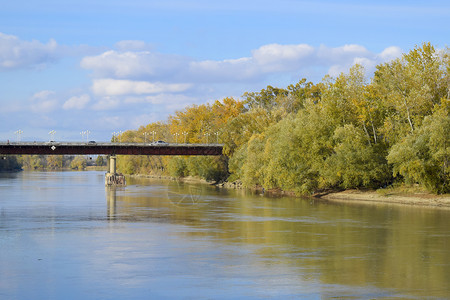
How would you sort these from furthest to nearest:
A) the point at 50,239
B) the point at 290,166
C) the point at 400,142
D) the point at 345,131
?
the point at 290,166
the point at 345,131
the point at 400,142
the point at 50,239

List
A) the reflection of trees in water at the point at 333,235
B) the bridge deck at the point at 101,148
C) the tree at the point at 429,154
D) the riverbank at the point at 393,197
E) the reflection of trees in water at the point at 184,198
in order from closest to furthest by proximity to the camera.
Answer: the reflection of trees in water at the point at 333,235 → the tree at the point at 429,154 → the riverbank at the point at 393,197 → the reflection of trees in water at the point at 184,198 → the bridge deck at the point at 101,148

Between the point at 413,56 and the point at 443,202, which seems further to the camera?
the point at 413,56

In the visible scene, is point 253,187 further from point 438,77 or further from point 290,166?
point 438,77

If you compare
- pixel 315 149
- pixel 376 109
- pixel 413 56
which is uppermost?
pixel 413 56

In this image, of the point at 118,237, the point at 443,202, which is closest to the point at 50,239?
the point at 118,237

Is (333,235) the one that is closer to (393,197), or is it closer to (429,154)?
(429,154)

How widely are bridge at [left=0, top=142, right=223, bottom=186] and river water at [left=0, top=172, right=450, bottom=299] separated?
74087mm

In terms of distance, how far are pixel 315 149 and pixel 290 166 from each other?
204 inches

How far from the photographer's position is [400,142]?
267ft

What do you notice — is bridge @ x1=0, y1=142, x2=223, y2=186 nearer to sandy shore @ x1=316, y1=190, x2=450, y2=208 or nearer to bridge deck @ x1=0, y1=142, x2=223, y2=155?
bridge deck @ x1=0, y1=142, x2=223, y2=155

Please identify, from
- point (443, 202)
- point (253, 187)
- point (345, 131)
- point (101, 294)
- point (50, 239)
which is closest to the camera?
point (101, 294)

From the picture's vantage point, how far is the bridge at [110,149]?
136m

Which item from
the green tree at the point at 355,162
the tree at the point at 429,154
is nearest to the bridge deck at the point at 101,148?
the green tree at the point at 355,162

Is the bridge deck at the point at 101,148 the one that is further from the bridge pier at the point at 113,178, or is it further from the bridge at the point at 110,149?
the bridge pier at the point at 113,178
